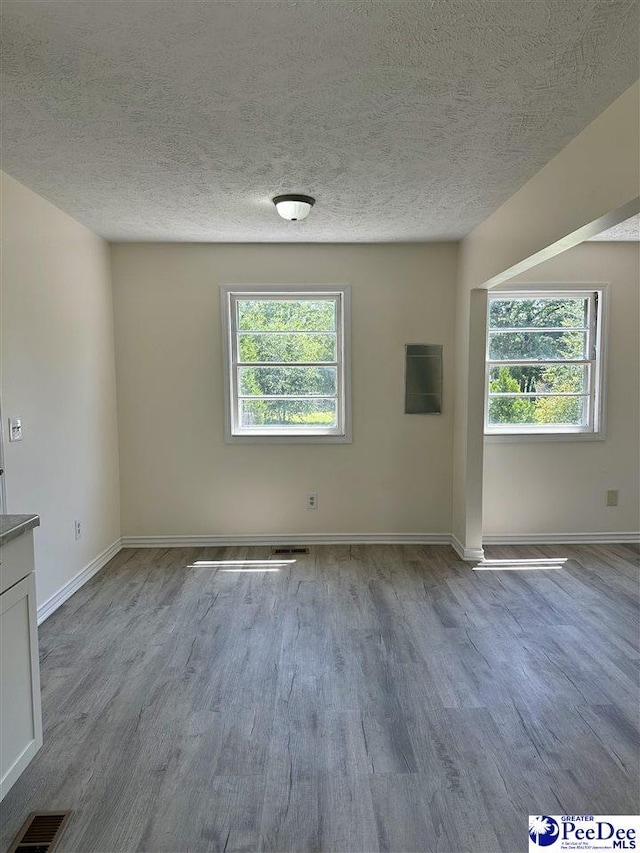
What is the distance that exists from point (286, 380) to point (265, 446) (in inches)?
24.3

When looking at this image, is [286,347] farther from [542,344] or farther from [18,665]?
[18,665]

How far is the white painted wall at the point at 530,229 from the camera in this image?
2.09 meters

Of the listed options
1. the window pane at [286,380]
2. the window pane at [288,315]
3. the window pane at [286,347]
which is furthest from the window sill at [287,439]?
the window pane at [288,315]

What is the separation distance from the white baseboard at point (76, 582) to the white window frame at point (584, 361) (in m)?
3.36

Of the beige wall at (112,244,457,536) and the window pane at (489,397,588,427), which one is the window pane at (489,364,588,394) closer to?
the window pane at (489,397,588,427)

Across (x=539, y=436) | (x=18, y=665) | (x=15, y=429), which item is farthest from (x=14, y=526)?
(x=539, y=436)

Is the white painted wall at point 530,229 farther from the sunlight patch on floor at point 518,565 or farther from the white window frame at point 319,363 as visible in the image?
the white window frame at point 319,363

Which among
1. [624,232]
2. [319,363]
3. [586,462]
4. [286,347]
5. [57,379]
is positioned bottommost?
[586,462]

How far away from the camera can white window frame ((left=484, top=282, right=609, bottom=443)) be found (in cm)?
452

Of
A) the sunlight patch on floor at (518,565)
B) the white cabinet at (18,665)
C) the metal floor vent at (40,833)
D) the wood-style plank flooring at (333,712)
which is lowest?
the metal floor vent at (40,833)

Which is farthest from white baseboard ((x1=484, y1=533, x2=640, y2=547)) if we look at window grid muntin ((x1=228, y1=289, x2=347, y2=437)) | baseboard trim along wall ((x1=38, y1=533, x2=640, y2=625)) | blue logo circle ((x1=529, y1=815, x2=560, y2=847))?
blue logo circle ((x1=529, y1=815, x2=560, y2=847))

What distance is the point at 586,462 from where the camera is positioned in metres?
4.61

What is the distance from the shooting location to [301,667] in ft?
8.65

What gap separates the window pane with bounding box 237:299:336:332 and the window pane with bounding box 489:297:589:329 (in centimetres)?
147
